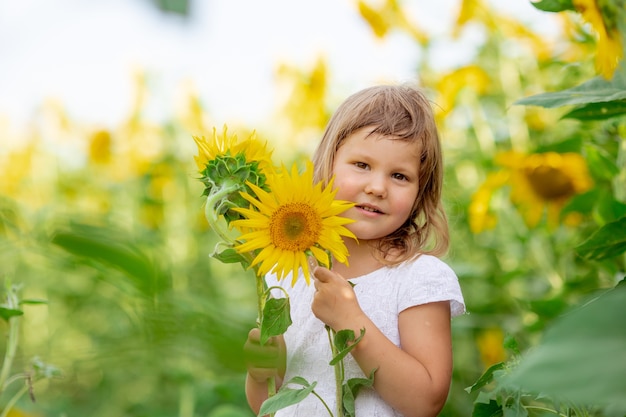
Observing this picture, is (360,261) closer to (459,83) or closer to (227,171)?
(227,171)

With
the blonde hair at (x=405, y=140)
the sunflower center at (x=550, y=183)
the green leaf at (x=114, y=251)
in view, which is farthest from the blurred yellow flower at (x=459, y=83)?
the green leaf at (x=114, y=251)

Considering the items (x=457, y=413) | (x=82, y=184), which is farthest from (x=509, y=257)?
(x=82, y=184)

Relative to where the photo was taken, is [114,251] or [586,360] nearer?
[114,251]

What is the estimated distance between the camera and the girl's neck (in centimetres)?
96

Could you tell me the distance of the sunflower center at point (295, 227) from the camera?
0.71 meters

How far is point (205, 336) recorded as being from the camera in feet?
0.55

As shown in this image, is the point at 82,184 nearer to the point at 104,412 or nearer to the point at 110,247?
the point at 104,412

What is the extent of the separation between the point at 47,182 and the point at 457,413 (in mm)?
1996

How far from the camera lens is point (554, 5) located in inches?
33.8

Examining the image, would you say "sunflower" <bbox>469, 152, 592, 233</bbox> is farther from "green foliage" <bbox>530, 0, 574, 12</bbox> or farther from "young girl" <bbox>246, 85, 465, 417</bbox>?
"green foliage" <bbox>530, 0, 574, 12</bbox>

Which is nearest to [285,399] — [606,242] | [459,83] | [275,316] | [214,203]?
[275,316]

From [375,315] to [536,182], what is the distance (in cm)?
110

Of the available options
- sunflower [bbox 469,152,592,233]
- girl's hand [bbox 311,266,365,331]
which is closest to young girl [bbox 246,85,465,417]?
girl's hand [bbox 311,266,365,331]

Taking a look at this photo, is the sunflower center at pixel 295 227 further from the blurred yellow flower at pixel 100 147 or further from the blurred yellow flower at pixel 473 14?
the blurred yellow flower at pixel 100 147
